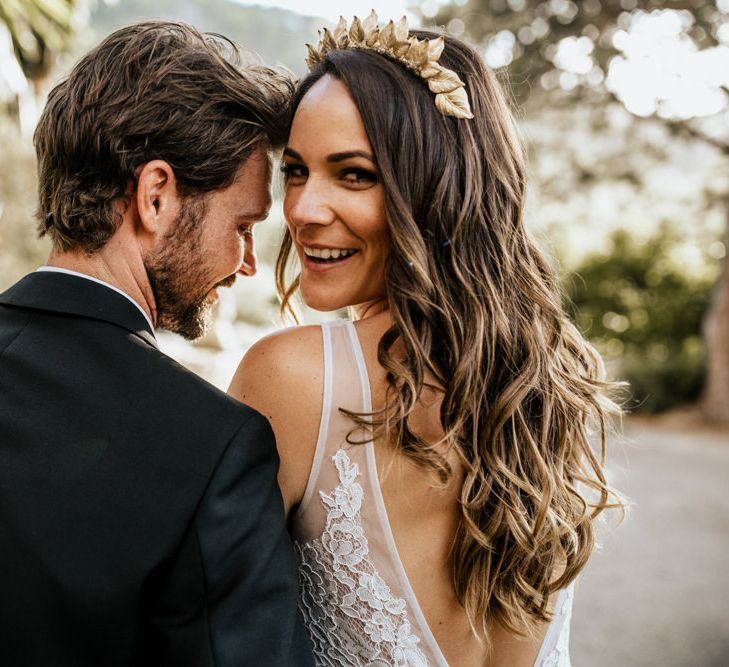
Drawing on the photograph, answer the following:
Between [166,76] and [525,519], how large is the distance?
1411 mm

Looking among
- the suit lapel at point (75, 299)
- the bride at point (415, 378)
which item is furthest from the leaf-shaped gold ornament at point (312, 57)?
the suit lapel at point (75, 299)

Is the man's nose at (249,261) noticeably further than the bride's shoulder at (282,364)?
Yes

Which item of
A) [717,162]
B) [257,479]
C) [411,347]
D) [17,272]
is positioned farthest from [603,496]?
[717,162]

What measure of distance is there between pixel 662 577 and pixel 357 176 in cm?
580

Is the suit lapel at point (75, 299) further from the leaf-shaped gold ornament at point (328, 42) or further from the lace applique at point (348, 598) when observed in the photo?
the leaf-shaped gold ornament at point (328, 42)

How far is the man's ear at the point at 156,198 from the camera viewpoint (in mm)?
1768

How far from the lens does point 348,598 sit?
6.53 feet

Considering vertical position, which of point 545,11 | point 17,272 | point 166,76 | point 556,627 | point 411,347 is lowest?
point 17,272

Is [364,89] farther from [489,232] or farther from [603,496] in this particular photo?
[603,496]

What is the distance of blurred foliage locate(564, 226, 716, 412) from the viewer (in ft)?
45.9

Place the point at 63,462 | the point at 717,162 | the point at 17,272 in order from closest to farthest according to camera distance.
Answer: the point at 63,462 < the point at 17,272 < the point at 717,162

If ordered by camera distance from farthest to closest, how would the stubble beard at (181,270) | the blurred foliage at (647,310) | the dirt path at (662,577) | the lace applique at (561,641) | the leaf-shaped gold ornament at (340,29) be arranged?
the blurred foliage at (647,310) < the dirt path at (662,577) < the lace applique at (561,641) < the leaf-shaped gold ornament at (340,29) < the stubble beard at (181,270)

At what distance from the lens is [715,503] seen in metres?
8.72

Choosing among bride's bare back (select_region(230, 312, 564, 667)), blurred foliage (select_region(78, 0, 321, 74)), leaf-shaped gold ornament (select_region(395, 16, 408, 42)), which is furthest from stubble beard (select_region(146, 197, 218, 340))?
blurred foliage (select_region(78, 0, 321, 74))
